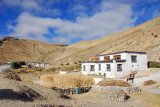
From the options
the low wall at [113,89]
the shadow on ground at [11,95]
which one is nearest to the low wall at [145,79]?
the low wall at [113,89]

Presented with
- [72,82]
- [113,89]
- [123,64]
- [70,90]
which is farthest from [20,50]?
[113,89]

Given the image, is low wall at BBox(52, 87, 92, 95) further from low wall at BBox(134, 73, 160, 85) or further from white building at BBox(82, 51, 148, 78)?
low wall at BBox(134, 73, 160, 85)

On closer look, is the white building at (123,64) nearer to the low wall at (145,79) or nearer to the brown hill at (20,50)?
the low wall at (145,79)

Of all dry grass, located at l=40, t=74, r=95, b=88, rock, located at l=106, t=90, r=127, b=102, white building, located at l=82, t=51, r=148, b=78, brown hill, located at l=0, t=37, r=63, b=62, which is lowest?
rock, located at l=106, t=90, r=127, b=102

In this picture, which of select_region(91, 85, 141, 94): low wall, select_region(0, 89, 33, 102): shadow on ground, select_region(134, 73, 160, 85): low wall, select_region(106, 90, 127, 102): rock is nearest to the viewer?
select_region(0, 89, 33, 102): shadow on ground

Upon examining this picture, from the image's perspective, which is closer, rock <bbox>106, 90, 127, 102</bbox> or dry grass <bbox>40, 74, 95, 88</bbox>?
rock <bbox>106, 90, 127, 102</bbox>

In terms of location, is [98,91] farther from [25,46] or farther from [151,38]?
[25,46]

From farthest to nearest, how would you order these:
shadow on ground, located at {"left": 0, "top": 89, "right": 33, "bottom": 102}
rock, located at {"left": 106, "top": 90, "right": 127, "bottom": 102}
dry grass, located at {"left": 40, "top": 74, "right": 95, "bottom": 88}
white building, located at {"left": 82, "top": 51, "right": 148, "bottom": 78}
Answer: white building, located at {"left": 82, "top": 51, "right": 148, "bottom": 78}
dry grass, located at {"left": 40, "top": 74, "right": 95, "bottom": 88}
rock, located at {"left": 106, "top": 90, "right": 127, "bottom": 102}
shadow on ground, located at {"left": 0, "top": 89, "right": 33, "bottom": 102}

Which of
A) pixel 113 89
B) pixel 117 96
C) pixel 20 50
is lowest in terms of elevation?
pixel 117 96

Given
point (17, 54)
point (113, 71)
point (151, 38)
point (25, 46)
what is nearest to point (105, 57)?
point (113, 71)

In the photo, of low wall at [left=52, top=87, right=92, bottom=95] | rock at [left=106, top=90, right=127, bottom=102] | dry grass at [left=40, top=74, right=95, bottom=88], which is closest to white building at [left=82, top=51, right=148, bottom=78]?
dry grass at [left=40, top=74, right=95, bottom=88]

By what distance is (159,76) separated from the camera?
2153 centimetres

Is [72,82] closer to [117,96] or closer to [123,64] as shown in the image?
[123,64]

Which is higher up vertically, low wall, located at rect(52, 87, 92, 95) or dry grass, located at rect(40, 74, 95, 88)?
A: dry grass, located at rect(40, 74, 95, 88)
